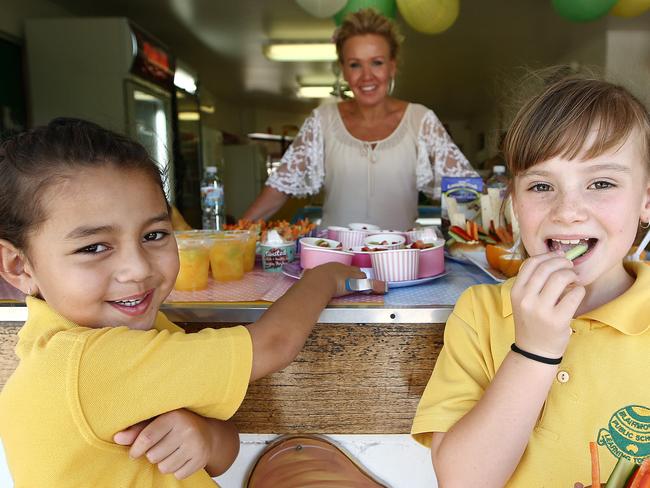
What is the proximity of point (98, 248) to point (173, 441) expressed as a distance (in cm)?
34

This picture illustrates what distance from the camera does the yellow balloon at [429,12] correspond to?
10.5 feet

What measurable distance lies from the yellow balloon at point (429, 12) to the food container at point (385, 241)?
7.18ft

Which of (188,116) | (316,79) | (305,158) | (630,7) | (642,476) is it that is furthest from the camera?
(316,79)

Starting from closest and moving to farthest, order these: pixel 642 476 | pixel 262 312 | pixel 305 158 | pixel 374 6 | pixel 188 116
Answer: pixel 642 476 < pixel 262 312 < pixel 305 158 < pixel 374 6 < pixel 188 116

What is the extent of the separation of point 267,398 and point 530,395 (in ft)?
2.26

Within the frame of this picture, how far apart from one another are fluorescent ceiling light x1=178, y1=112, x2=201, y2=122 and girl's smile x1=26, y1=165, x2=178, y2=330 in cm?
→ 604

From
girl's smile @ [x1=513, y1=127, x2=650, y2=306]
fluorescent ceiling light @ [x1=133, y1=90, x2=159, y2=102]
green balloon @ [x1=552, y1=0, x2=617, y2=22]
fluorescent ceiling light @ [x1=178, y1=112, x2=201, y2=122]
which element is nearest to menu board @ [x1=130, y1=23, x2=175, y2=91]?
fluorescent ceiling light @ [x1=133, y1=90, x2=159, y2=102]

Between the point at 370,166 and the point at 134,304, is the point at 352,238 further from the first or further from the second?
the point at 370,166

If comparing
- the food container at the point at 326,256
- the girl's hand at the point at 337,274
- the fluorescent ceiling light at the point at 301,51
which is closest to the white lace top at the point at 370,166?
the food container at the point at 326,256

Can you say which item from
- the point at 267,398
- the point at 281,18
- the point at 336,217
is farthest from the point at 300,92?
the point at 267,398

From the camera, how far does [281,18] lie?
546 centimetres

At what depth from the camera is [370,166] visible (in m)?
2.77

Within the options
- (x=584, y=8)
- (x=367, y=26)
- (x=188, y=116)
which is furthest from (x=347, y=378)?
(x=188, y=116)

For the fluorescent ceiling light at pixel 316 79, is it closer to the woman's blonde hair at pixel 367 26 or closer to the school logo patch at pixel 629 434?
the woman's blonde hair at pixel 367 26
